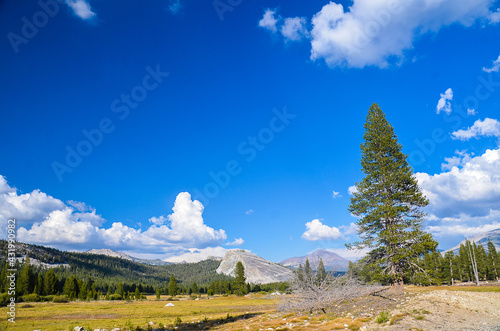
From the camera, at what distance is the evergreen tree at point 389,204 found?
24688 mm

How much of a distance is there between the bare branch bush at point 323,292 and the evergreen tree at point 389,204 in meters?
5.36

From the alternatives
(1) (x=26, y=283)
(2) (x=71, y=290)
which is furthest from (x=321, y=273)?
(1) (x=26, y=283)

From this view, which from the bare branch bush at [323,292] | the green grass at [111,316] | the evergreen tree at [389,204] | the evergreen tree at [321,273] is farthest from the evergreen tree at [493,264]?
the evergreen tree at [321,273]

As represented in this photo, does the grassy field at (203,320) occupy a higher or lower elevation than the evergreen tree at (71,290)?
higher

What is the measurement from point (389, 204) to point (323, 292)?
37.5 ft

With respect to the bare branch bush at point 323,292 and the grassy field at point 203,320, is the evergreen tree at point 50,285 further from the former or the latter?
the bare branch bush at point 323,292

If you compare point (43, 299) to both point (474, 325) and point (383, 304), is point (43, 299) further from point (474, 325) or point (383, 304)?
point (474, 325)

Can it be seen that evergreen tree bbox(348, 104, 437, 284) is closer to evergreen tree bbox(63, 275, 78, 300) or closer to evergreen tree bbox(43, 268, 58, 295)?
evergreen tree bbox(63, 275, 78, 300)

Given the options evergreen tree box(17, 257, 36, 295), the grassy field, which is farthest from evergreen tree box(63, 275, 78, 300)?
the grassy field

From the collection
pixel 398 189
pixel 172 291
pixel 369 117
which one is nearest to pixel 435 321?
pixel 398 189

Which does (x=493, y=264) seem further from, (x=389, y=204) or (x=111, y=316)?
(x=111, y=316)

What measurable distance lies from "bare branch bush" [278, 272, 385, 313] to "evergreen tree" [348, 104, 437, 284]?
17.6ft

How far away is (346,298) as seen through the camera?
19812 millimetres

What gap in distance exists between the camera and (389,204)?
25.8 meters
